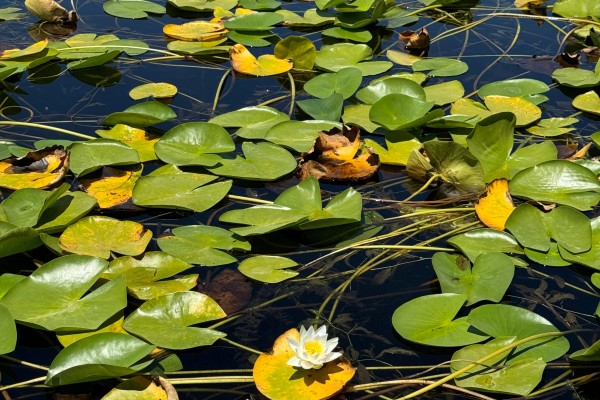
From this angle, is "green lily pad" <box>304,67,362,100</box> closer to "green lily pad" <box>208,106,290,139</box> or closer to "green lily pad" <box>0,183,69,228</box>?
"green lily pad" <box>208,106,290,139</box>

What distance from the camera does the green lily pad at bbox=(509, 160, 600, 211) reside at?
248 centimetres

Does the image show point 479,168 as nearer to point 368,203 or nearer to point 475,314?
point 368,203

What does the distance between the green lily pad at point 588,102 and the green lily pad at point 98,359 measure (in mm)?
2136

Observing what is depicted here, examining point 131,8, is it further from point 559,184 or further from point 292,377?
point 292,377

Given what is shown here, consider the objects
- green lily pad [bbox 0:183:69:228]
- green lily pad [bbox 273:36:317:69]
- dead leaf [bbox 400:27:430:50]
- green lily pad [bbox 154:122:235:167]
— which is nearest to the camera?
green lily pad [bbox 0:183:69:228]

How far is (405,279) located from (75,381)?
0.96 metres

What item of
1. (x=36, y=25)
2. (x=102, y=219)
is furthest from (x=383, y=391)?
(x=36, y=25)

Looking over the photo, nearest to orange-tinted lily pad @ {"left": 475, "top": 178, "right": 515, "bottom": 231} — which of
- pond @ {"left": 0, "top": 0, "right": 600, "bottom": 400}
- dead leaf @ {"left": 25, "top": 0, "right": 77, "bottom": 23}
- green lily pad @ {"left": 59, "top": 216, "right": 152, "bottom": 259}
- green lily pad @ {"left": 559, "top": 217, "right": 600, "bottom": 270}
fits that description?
pond @ {"left": 0, "top": 0, "right": 600, "bottom": 400}

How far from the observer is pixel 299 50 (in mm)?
3572

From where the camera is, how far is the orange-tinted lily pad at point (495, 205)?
241 cm

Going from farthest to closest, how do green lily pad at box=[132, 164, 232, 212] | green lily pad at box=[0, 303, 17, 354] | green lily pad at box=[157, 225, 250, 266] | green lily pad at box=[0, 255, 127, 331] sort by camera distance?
green lily pad at box=[132, 164, 232, 212]
green lily pad at box=[157, 225, 250, 266]
green lily pad at box=[0, 255, 127, 331]
green lily pad at box=[0, 303, 17, 354]

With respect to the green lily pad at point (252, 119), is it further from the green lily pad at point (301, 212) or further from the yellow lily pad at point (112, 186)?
the green lily pad at point (301, 212)

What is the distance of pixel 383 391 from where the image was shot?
1.84 m

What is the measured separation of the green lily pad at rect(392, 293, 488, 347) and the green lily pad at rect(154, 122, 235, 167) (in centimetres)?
100
